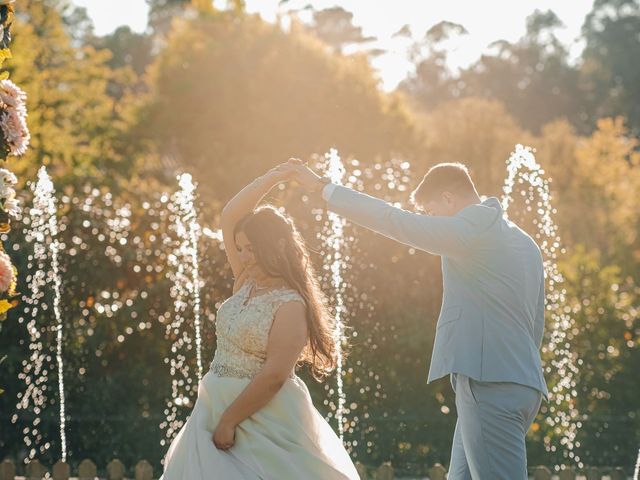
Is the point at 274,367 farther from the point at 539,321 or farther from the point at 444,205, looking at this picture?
the point at 539,321

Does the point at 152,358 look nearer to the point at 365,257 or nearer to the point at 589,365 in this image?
the point at 365,257

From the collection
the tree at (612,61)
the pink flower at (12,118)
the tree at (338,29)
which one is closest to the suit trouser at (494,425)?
the pink flower at (12,118)

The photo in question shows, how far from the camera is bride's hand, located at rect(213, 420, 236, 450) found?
4270 millimetres

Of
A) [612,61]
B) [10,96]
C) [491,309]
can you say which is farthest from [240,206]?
[612,61]

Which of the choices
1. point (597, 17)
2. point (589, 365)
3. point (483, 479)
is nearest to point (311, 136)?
point (589, 365)

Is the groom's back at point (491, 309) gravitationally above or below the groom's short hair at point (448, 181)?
below

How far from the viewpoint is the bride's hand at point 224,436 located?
4.27 meters

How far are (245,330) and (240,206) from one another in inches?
27.8

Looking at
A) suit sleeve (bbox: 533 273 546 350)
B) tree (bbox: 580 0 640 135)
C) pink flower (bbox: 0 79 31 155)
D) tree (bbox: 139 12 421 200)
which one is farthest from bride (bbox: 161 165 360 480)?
tree (bbox: 580 0 640 135)

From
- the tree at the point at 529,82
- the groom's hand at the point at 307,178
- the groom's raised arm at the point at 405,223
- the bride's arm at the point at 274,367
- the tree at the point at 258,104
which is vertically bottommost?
the bride's arm at the point at 274,367

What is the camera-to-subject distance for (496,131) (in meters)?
30.9

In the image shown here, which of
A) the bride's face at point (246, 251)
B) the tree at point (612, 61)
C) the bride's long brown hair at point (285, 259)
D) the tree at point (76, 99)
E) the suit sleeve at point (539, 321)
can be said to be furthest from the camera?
A: the tree at point (612, 61)

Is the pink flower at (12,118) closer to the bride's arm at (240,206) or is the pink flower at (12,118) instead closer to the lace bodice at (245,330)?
the bride's arm at (240,206)

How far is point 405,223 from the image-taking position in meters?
4.47
